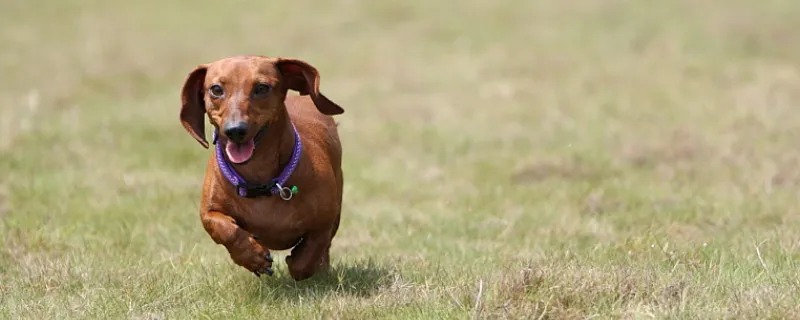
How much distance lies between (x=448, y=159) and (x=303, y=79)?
5.27m

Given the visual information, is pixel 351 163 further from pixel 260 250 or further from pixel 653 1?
pixel 653 1

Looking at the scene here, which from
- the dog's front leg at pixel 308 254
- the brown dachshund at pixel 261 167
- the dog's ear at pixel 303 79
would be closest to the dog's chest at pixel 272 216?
the brown dachshund at pixel 261 167

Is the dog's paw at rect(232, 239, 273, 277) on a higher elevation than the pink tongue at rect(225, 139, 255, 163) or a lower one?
lower

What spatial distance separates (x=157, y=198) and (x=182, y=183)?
705 millimetres

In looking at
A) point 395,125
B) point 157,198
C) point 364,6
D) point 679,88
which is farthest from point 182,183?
point 364,6

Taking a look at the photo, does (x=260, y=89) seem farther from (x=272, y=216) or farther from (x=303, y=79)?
(x=272, y=216)

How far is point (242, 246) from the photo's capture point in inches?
227

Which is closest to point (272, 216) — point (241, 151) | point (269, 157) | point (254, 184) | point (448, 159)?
point (254, 184)

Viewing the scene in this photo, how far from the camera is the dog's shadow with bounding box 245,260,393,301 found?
600cm

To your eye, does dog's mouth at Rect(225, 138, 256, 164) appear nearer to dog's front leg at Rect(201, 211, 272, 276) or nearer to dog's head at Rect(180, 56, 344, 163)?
dog's head at Rect(180, 56, 344, 163)

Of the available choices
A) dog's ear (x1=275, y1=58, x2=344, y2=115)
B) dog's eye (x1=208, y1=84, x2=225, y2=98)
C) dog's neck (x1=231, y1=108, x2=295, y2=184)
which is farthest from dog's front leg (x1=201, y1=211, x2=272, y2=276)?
dog's ear (x1=275, y1=58, x2=344, y2=115)

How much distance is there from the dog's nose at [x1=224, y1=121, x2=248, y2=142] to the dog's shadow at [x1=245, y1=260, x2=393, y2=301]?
84 cm

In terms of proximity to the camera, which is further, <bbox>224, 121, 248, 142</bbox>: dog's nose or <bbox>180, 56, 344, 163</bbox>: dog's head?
<bbox>180, 56, 344, 163</bbox>: dog's head

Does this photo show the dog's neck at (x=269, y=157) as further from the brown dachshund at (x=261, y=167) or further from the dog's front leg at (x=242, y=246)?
the dog's front leg at (x=242, y=246)
